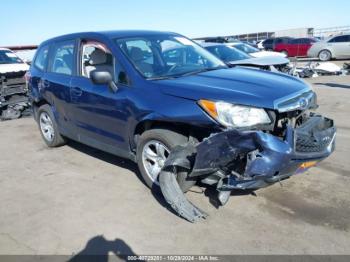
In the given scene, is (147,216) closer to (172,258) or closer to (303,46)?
(172,258)

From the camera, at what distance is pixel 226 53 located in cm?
1111

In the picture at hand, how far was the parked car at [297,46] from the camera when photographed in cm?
2603

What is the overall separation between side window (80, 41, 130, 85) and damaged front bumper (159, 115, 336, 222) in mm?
1297

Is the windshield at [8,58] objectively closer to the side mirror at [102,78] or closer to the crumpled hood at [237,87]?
the side mirror at [102,78]

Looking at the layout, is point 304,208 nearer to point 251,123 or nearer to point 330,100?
point 251,123

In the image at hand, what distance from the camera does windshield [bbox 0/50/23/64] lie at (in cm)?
1204

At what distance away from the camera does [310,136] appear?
3621mm

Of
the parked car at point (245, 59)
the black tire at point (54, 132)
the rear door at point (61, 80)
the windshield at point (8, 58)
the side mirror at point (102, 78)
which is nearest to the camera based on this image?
the side mirror at point (102, 78)

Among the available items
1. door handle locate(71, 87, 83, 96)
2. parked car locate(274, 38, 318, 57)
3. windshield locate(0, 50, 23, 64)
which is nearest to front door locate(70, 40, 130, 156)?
door handle locate(71, 87, 83, 96)

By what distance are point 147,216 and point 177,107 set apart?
118cm

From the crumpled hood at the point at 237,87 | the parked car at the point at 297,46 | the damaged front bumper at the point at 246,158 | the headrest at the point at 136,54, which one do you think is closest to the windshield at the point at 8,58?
the headrest at the point at 136,54

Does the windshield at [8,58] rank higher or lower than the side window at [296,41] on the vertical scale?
higher

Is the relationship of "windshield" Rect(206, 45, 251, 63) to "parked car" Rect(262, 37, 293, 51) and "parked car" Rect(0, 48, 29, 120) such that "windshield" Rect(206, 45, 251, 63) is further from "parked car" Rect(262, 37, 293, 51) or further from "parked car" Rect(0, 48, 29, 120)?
"parked car" Rect(262, 37, 293, 51)

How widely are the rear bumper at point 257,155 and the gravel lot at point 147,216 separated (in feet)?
1.54
